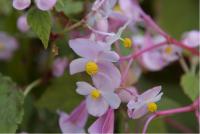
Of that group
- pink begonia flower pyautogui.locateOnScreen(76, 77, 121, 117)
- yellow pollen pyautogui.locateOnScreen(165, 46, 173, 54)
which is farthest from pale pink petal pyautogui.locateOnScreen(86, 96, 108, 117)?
yellow pollen pyautogui.locateOnScreen(165, 46, 173, 54)

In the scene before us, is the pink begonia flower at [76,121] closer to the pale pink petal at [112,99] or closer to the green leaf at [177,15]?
the pale pink petal at [112,99]

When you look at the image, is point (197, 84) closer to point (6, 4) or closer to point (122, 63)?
point (122, 63)

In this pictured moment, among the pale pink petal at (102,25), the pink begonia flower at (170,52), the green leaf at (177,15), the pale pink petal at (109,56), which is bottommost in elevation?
the green leaf at (177,15)

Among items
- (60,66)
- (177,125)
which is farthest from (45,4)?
(177,125)

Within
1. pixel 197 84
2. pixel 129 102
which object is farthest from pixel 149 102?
pixel 197 84

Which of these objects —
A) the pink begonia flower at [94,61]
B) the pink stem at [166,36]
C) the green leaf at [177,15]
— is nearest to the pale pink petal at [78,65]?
the pink begonia flower at [94,61]

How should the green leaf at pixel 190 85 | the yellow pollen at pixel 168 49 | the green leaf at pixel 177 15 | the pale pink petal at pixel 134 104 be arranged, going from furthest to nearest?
the green leaf at pixel 177 15
the yellow pollen at pixel 168 49
the green leaf at pixel 190 85
the pale pink petal at pixel 134 104

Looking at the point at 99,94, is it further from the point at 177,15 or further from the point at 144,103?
the point at 177,15

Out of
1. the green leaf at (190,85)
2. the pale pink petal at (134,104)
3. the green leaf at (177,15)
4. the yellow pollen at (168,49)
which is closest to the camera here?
the pale pink petal at (134,104)
